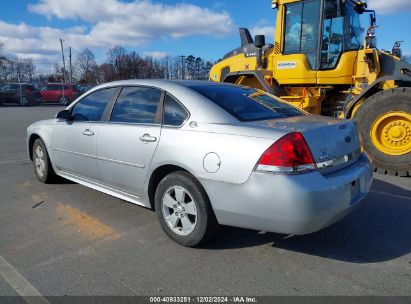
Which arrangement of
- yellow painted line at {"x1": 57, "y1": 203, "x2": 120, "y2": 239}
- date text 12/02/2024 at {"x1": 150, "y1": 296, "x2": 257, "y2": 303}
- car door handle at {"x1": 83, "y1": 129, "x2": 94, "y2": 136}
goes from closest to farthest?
date text 12/02/2024 at {"x1": 150, "y1": 296, "x2": 257, "y2": 303} < yellow painted line at {"x1": 57, "y1": 203, "x2": 120, "y2": 239} < car door handle at {"x1": 83, "y1": 129, "x2": 94, "y2": 136}

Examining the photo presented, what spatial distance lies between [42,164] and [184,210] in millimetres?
3146

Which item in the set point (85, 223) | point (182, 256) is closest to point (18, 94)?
point (85, 223)

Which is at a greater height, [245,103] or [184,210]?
→ [245,103]

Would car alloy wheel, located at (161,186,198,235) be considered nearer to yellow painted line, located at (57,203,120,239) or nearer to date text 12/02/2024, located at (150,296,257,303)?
yellow painted line, located at (57,203,120,239)

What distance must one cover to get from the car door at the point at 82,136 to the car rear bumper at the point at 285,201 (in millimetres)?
1850

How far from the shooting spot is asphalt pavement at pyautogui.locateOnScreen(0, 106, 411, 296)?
2938mm

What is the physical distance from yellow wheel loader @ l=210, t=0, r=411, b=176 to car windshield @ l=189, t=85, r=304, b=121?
2.76 metres

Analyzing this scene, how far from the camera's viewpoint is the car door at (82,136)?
457 cm

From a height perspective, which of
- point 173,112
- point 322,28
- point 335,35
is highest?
point 322,28

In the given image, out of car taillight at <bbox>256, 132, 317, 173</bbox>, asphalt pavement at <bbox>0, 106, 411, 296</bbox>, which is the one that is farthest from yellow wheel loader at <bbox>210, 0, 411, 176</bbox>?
car taillight at <bbox>256, 132, 317, 173</bbox>

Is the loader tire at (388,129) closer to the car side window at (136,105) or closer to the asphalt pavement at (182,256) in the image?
the asphalt pavement at (182,256)

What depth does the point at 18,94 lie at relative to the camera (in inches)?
1062

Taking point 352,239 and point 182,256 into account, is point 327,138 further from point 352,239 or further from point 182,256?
point 182,256

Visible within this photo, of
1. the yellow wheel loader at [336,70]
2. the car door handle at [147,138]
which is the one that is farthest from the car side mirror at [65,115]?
the yellow wheel loader at [336,70]
